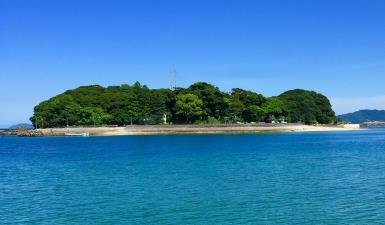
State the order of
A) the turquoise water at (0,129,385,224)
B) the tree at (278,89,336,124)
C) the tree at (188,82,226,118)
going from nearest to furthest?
1. the turquoise water at (0,129,385,224)
2. the tree at (188,82,226,118)
3. the tree at (278,89,336,124)

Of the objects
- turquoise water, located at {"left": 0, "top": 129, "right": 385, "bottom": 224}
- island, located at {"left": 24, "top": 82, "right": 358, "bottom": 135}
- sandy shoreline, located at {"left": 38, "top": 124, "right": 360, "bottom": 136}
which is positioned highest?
island, located at {"left": 24, "top": 82, "right": 358, "bottom": 135}

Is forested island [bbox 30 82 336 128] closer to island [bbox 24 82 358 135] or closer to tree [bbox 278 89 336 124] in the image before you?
island [bbox 24 82 358 135]

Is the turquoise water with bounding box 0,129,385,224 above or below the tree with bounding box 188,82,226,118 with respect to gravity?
below

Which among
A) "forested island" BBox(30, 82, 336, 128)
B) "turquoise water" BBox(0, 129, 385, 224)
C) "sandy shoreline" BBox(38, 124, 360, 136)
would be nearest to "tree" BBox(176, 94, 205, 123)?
"forested island" BBox(30, 82, 336, 128)

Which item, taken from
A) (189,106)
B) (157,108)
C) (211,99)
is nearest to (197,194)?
(189,106)

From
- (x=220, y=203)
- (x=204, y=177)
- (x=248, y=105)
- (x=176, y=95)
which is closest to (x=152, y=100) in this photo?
(x=176, y=95)

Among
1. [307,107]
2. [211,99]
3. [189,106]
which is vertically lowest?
[189,106]

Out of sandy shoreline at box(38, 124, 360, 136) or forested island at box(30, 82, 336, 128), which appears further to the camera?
forested island at box(30, 82, 336, 128)

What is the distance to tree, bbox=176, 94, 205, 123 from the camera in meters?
117

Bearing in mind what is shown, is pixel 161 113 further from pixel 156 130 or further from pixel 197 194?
pixel 197 194

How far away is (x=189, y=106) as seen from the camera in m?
117

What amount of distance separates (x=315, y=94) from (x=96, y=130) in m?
95.1

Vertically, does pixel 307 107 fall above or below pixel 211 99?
below

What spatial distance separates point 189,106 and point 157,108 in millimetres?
10591
